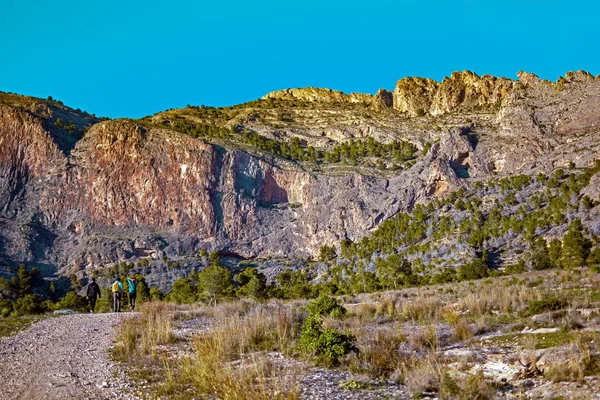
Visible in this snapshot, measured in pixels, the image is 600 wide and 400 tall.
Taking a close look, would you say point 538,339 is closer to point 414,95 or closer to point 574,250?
point 574,250

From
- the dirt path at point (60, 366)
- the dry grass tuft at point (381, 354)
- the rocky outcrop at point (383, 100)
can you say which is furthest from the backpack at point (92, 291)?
the rocky outcrop at point (383, 100)

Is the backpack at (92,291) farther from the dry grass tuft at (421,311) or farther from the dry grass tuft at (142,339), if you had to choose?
the dry grass tuft at (421,311)

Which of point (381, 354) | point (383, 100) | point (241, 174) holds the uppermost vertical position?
point (383, 100)

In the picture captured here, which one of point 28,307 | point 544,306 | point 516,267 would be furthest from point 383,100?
point 544,306

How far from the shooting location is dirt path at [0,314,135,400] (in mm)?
7809

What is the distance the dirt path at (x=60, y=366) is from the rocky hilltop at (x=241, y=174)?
6392 centimetres

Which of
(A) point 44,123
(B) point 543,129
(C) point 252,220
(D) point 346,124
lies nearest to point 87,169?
(A) point 44,123

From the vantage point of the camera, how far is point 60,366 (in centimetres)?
974

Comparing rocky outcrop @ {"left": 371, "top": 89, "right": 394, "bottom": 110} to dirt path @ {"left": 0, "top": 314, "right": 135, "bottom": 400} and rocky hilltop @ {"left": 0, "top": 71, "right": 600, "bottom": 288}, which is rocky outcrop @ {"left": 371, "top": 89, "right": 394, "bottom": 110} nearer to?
rocky hilltop @ {"left": 0, "top": 71, "right": 600, "bottom": 288}

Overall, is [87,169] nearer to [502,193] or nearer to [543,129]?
[502,193]

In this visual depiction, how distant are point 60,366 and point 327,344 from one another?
211 inches

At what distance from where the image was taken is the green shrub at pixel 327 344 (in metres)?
9.49

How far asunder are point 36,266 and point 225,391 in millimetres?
78340

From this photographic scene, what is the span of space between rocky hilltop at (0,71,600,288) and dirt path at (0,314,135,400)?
63.9m
